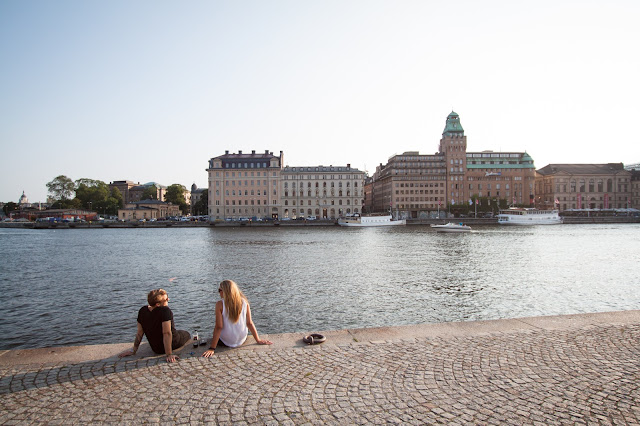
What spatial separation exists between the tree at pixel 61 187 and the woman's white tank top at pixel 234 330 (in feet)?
651

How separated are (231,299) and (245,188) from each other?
138741 mm

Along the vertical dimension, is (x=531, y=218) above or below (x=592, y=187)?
below

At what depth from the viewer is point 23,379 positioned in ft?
25.0

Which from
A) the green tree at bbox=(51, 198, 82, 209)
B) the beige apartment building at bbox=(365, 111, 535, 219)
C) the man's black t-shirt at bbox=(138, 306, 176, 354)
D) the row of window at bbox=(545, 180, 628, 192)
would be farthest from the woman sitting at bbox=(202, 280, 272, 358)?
the green tree at bbox=(51, 198, 82, 209)

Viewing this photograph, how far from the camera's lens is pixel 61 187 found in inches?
7067

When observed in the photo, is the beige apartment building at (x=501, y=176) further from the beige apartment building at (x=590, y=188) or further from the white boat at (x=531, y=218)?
the white boat at (x=531, y=218)

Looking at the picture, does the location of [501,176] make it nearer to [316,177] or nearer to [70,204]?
[316,177]

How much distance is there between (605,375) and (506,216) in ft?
423

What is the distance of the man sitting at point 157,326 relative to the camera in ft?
28.4

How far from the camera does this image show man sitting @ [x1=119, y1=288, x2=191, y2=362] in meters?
8.65

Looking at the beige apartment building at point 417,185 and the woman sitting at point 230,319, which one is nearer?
Result: the woman sitting at point 230,319

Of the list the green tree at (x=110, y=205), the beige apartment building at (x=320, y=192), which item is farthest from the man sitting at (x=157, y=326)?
the green tree at (x=110, y=205)

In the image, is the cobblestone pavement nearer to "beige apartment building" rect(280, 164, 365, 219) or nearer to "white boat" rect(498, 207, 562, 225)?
"white boat" rect(498, 207, 562, 225)

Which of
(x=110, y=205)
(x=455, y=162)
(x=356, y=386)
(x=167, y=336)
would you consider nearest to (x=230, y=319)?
(x=167, y=336)
